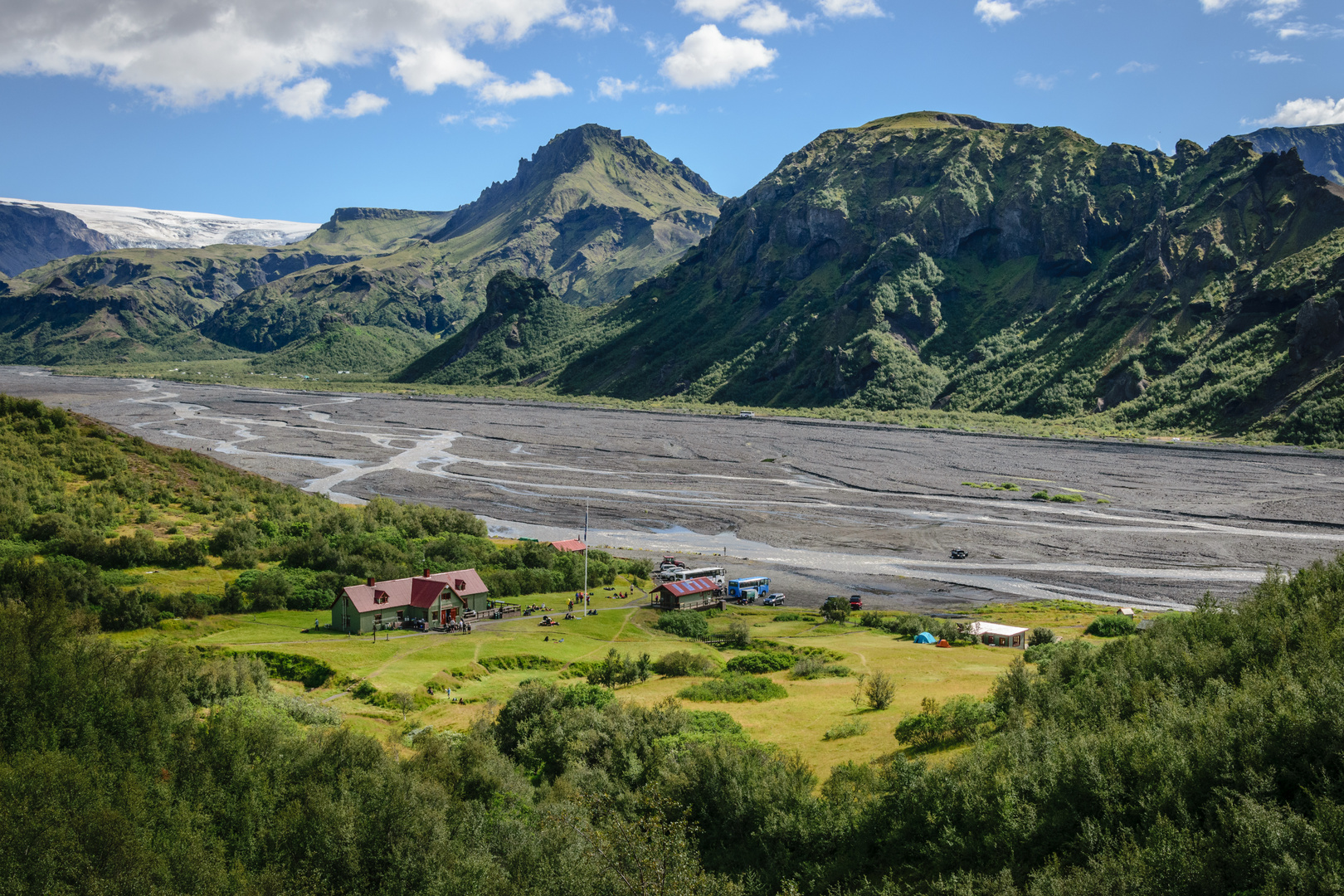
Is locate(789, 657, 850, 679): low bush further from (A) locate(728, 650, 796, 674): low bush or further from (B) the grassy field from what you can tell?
(A) locate(728, 650, 796, 674): low bush

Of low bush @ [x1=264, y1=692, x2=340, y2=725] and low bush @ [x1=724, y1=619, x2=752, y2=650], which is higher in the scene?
low bush @ [x1=264, y1=692, x2=340, y2=725]

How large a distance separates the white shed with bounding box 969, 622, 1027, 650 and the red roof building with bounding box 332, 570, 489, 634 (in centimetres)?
2638

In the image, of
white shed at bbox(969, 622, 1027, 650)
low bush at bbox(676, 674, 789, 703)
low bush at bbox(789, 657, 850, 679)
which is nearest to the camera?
low bush at bbox(676, 674, 789, 703)

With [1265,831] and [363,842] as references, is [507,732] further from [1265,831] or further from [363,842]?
[1265,831]

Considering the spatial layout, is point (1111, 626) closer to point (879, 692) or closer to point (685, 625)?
point (879, 692)

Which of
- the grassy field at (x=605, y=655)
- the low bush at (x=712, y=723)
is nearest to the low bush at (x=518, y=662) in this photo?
the grassy field at (x=605, y=655)

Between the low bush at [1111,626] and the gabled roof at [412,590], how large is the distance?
1261 inches

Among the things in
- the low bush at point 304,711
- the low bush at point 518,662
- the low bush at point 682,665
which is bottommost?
the low bush at point 518,662

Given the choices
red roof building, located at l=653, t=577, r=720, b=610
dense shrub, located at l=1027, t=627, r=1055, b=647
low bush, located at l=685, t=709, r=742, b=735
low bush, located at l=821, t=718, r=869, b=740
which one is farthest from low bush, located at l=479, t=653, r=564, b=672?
dense shrub, located at l=1027, t=627, r=1055, b=647

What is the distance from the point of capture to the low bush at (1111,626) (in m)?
42.8

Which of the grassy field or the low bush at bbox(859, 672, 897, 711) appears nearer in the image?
the grassy field

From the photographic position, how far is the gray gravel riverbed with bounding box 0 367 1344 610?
6419cm

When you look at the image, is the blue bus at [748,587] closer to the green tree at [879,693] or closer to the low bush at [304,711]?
the green tree at [879,693]

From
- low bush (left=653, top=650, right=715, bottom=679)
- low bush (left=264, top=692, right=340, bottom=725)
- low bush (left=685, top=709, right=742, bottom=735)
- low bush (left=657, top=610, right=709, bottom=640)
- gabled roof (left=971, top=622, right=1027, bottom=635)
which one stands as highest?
low bush (left=685, top=709, right=742, bottom=735)
